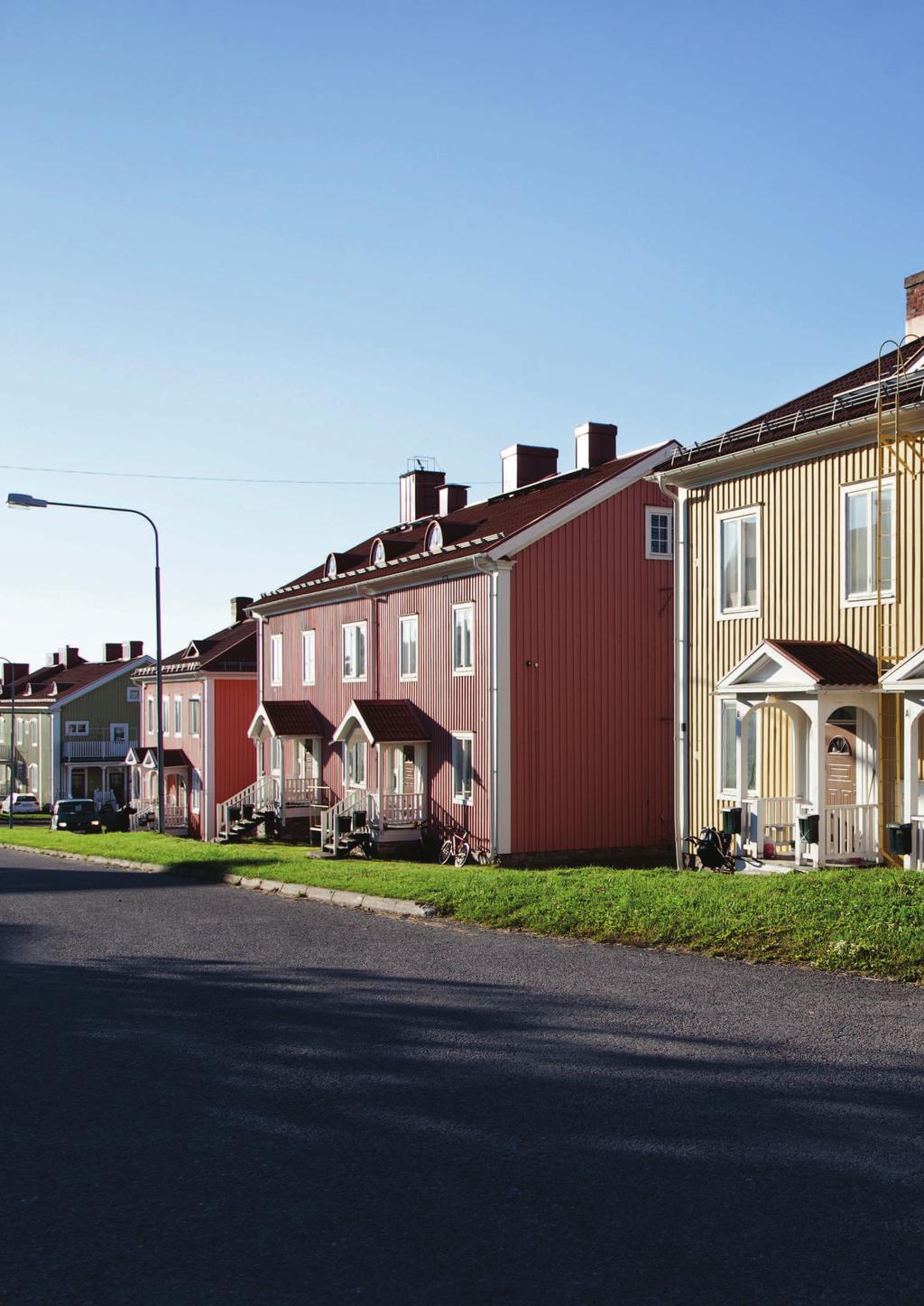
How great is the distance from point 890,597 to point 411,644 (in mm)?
15621

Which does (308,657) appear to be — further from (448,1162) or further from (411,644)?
(448,1162)

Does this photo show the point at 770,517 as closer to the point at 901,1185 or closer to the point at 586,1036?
the point at 586,1036

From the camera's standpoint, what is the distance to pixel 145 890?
20.1 metres

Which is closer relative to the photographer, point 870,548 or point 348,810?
point 870,548

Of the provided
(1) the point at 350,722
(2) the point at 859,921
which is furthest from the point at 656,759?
(2) the point at 859,921

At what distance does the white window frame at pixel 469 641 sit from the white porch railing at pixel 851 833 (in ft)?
38.5

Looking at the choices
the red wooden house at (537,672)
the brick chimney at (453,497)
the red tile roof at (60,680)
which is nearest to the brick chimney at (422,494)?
the brick chimney at (453,497)

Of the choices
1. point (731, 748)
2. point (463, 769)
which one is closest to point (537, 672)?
point (463, 769)

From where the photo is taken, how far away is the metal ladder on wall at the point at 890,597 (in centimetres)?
1767

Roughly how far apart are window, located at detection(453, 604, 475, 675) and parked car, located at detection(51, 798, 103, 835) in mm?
28509

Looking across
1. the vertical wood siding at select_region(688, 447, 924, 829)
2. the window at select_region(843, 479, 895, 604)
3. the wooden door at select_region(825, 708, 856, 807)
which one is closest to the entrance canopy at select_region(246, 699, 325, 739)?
the vertical wood siding at select_region(688, 447, 924, 829)

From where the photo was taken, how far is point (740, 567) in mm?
21047

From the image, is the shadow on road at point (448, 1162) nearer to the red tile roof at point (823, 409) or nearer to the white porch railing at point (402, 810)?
the red tile roof at point (823, 409)

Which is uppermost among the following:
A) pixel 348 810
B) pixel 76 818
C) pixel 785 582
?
pixel 785 582
